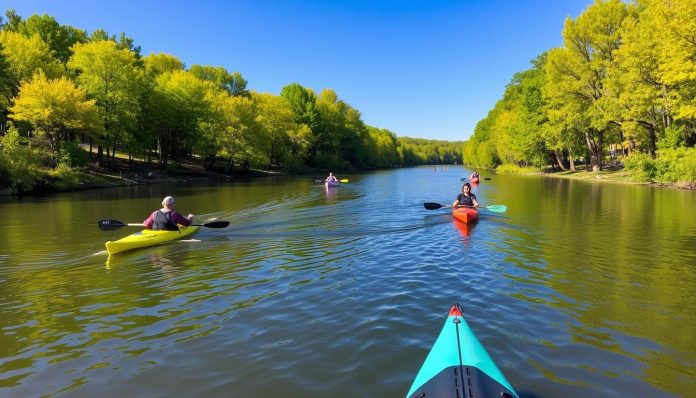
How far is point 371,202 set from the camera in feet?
93.4

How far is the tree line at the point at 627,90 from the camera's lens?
32656mm

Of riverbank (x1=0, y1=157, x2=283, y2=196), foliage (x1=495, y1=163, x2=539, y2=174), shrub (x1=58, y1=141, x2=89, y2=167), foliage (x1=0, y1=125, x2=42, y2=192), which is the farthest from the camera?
foliage (x1=495, y1=163, x2=539, y2=174)

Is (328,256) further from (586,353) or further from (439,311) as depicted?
(586,353)

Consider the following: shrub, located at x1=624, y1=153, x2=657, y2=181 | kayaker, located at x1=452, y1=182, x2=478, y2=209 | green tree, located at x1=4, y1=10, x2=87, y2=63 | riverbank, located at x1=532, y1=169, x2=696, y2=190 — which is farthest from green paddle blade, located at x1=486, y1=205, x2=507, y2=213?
green tree, located at x1=4, y1=10, x2=87, y2=63

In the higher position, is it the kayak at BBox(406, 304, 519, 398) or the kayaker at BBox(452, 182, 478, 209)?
the kayaker at BBox(452, 182, 478, 209)

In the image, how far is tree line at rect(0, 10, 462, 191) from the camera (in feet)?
129

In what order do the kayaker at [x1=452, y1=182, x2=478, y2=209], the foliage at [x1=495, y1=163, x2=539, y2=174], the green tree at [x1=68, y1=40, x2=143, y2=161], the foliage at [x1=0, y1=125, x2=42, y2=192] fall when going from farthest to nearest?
the foliage at [x1=495, y1=163, x2=539, y2=174] < the green tree at [x1=68, y1=40, x2=143, y2=161] < the foliage at [x1=0, y1=125, x2=42, y2=192] < the kayaker at [x1=452, y1=182, x2=478, y2=209]

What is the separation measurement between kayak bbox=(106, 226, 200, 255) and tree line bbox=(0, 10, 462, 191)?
24.4 metres

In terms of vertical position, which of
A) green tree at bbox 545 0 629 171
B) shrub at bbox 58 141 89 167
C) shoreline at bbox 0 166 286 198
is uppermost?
green tree at bbox 545 0 629 171

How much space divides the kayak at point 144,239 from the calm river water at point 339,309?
0.38 m

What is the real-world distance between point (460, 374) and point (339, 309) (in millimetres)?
3894

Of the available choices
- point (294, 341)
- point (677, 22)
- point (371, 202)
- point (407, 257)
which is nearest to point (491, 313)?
point (294, 341)

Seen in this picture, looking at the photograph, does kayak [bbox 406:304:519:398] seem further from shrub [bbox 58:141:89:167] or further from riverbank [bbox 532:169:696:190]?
shrub [bbox 58:141:89:167]

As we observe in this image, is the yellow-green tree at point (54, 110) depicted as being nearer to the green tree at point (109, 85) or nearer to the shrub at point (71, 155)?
the shrub at point (71, 155)
